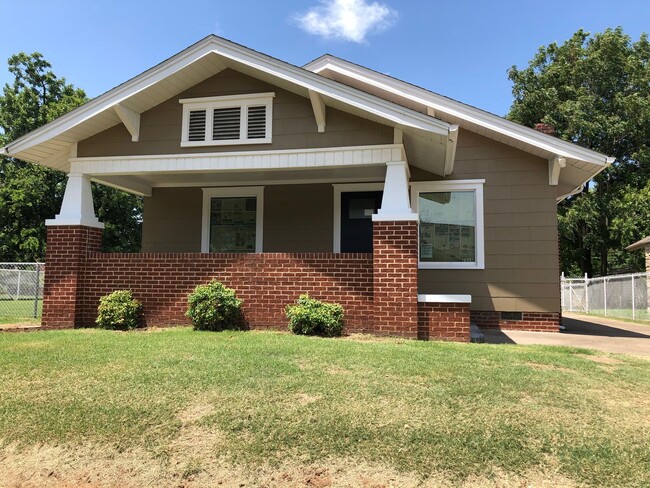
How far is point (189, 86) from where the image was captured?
8.71 meters

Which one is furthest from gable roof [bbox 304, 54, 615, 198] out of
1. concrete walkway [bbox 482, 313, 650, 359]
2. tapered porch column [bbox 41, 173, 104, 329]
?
tapered porch column [bbox 41, 173, 104, 329]

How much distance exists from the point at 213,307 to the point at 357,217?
4.05 m

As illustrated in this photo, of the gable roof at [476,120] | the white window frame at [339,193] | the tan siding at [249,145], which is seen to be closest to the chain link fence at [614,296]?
the gable roof at [476,120]

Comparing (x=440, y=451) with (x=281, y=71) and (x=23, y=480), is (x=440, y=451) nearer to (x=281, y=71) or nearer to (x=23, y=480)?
(x=23, y=480)

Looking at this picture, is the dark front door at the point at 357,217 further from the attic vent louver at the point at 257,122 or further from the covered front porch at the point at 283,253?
the attic vent louver at the point at 257,122

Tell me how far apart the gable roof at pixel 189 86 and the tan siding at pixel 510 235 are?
100 inches

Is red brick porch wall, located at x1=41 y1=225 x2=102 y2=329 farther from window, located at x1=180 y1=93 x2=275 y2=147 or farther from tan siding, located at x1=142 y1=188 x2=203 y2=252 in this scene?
tan siding, located at x1=142 y1=188 x2=203 y2=252

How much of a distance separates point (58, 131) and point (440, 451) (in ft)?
26.7

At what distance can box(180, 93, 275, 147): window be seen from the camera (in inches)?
329

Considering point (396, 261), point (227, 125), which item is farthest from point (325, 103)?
point (396, 261)

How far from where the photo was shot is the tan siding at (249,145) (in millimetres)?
7887

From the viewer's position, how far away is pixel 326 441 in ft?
11.2

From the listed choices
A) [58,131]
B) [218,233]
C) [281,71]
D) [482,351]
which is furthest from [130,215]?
[482,351]

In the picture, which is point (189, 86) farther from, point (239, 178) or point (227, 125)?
point (239, 178)
